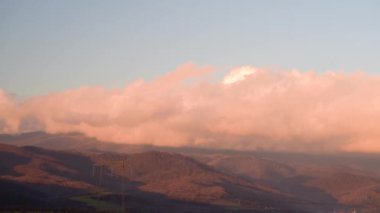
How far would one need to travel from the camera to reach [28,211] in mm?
198375

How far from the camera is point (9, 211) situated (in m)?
194

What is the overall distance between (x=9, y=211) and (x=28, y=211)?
21.9 ft
